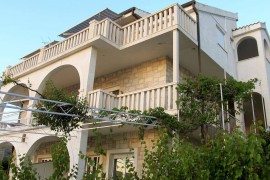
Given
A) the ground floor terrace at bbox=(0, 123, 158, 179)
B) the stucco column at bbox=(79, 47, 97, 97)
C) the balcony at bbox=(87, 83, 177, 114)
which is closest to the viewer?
the balcony at bbox=(87, 83, 177, 114)

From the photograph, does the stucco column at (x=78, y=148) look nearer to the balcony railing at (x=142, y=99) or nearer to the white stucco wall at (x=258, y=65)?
the balcony railing at (x=142, y=99)

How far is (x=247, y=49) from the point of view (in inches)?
680

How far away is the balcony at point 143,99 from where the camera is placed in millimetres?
9592

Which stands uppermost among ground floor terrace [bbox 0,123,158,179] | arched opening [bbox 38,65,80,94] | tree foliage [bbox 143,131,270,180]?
arched opening [bbox 38,65,80,94]

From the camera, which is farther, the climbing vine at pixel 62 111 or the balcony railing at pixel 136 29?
the balcony railing at pixel 136 29

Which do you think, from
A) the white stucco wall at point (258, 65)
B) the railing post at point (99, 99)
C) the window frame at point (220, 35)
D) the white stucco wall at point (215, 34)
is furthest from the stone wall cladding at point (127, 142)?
the white stucco wall at point (258, 65)

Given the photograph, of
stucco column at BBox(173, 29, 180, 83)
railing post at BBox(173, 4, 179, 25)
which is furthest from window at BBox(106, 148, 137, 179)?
railing post at BBox(173, 4, 179, 25)

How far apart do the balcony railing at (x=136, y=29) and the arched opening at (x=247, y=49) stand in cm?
595

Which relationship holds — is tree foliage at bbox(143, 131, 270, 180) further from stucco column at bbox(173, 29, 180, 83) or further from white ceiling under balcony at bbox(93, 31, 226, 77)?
white ceiling under balcony at bbox(93, 31, 226, 77)

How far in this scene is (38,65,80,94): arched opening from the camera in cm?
1354

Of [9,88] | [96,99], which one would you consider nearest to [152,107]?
[96,99]

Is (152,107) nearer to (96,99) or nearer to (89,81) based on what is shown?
(96,99)

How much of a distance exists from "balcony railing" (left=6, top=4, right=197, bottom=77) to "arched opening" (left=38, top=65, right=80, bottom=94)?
0.76 meters

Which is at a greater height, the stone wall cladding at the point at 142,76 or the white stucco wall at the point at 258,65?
the white stucco wall at the point at 258,65
